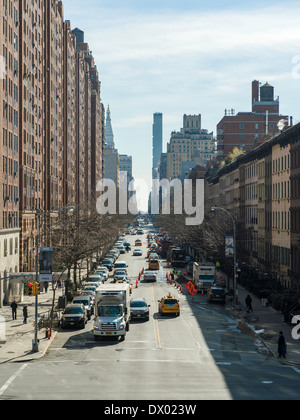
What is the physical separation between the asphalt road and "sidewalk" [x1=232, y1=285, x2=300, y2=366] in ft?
3.70

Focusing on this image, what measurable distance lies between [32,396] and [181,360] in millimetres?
11620

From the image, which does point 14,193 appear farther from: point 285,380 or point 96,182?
point 96,182

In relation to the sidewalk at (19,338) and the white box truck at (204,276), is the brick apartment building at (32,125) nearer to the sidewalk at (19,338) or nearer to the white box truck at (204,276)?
the sidewalk at (19,338)

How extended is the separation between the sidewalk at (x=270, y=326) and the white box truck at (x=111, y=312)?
9.38 m

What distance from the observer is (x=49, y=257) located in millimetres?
43125

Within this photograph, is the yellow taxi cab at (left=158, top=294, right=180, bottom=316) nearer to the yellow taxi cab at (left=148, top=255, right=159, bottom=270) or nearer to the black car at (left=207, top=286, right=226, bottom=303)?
the black car at (left=207, top=286, right=226, bottom=303)

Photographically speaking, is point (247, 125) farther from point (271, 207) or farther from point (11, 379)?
point (11, 379)

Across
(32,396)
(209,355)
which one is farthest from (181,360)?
(32,396)

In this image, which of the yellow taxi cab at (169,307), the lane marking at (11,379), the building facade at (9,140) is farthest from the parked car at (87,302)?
the lane marking at (11,379)

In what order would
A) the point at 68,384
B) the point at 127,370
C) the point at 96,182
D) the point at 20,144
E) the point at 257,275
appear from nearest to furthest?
the point at 68,384 < the point at 127,370 < the point at 20,144 < the point at 257,275 < the point at 96,182

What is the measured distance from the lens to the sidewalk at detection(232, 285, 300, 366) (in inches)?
1492

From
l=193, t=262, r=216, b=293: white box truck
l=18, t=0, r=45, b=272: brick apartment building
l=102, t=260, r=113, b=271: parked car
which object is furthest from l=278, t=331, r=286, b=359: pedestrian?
l=102, t=260, r=113, b=271: parked car

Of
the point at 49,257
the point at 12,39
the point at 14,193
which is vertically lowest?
the point at 49,257

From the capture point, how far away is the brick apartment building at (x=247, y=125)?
16400 cm
